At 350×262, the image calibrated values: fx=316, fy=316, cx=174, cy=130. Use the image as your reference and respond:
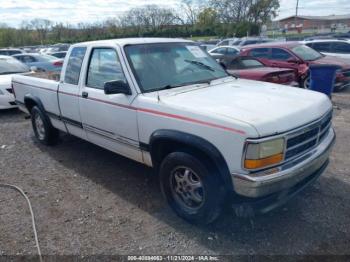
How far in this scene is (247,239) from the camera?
3.07 meters

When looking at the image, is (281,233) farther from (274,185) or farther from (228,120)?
(228,120)

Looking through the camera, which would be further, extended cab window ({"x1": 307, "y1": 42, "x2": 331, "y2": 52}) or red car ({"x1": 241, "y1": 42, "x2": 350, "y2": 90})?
extended cab window ({"x1": 307, "y1": 42, "x2": 331, "y2": 52})

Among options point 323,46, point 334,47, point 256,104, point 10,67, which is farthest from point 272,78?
point 10,67

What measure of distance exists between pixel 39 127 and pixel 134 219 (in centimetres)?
345

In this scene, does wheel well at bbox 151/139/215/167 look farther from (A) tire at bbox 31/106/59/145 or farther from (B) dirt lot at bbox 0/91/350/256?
(A) tire at bbox 31/106/59/145

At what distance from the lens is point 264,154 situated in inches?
104

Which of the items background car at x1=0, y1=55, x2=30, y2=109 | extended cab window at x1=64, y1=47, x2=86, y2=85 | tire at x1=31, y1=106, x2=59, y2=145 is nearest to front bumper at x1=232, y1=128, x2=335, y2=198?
extended cab window at x1=64, y1=47, x2=86, y2=85

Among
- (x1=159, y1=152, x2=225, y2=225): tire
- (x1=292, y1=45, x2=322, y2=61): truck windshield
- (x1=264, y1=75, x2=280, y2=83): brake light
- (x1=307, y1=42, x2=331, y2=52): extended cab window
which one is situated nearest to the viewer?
(x1=159, y1=152, x2=225, y2=225): tire

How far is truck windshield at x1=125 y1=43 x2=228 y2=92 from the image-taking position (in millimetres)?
3648

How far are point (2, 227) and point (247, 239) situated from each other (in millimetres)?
2615

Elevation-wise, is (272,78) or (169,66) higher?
(169,66)

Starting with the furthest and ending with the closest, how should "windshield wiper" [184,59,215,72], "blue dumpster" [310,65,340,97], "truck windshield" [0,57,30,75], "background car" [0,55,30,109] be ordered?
"truck windshield" [0,57,30,75] < "background car" [0,55,30,109] < "blue dumpster" [310,65,340,97] < "windshield wiper" [184,59,215,72]

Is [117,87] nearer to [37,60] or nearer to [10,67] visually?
[10,67]

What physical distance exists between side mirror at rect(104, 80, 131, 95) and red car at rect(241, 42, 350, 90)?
718cm
